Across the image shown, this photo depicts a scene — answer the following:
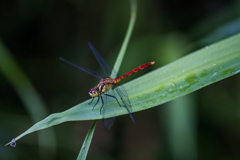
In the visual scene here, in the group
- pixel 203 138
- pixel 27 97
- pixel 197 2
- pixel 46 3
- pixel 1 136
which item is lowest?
pixel 203 138

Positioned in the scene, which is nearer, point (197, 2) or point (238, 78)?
point (238, 78)

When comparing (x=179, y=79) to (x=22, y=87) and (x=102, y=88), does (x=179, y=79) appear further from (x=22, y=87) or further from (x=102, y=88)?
(x=22, y=87)

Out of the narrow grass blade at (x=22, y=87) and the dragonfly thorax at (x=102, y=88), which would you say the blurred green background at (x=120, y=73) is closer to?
the narrow grass blade at (x=22, y=87)

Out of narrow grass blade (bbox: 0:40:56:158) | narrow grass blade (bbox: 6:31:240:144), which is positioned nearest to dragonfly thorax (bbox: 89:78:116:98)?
narrow grass blade (bbox: 6:31:240:144)

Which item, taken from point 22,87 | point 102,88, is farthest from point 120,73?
point 22,87

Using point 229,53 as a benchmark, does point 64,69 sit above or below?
above

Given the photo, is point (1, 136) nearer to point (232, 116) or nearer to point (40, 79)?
point (40, 79)

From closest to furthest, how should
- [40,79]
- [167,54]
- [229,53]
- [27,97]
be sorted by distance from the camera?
[229,53] < [27,97] < [167,54] < [40,79]

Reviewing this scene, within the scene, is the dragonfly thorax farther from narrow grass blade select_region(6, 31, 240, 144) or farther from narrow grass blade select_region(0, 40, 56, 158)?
narrow grass blade select_region(0, 40, 56, 158)

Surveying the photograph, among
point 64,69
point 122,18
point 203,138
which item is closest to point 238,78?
point 203,138
